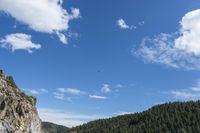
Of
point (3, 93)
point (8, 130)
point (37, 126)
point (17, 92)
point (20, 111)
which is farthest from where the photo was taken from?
point (37, 126)

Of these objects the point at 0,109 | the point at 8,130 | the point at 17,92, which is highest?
the point at 17,92

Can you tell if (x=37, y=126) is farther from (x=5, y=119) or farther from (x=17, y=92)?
(x=5, y=119)

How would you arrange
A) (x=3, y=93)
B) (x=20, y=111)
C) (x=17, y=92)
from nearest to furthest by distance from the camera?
(x=3, y=93)
(x=20, y=111)
(x=17, y=92)

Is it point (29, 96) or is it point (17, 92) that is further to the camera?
point (29, 96)

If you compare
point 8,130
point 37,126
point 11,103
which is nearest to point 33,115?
point 37,126

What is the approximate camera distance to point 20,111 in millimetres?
131000

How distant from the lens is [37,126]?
156 meters

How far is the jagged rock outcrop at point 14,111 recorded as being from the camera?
117m

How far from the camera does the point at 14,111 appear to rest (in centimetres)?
12531

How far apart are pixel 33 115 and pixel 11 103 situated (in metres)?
23.6

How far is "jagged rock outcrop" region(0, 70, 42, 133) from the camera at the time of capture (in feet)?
383

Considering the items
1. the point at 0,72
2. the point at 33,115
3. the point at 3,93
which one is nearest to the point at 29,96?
the point at 33,115

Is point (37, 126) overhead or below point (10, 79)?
below

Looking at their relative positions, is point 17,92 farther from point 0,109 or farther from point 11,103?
point 0,109
